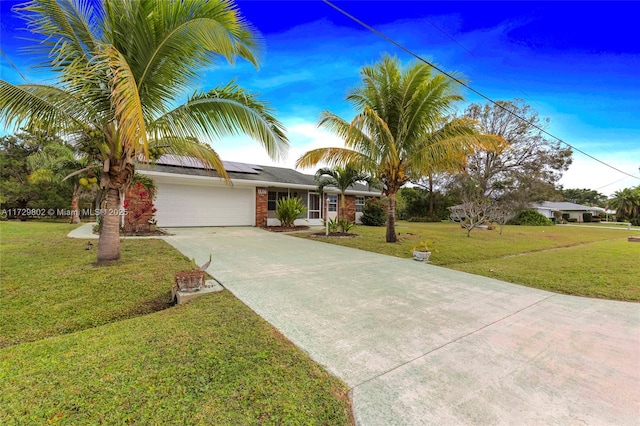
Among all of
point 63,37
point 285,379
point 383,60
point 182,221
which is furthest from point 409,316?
point 182,221

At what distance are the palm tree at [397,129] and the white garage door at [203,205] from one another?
19.6 feet

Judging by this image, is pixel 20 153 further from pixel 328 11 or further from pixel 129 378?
pixel 129 378

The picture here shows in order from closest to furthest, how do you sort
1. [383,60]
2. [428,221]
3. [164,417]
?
[164,417]
[383,60]
[428,221]

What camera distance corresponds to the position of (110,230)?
5855mm

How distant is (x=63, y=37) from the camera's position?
4938 millimetres

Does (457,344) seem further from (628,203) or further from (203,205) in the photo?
(628,203)

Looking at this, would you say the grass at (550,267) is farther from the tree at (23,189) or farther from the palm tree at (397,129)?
the tree at (23,189)

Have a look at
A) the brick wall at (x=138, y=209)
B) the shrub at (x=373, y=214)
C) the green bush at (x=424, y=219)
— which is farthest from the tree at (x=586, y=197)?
the brick wall at (x=138, y=209)

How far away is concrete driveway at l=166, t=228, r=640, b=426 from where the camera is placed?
204 centimetres

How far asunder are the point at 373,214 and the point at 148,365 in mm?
18291

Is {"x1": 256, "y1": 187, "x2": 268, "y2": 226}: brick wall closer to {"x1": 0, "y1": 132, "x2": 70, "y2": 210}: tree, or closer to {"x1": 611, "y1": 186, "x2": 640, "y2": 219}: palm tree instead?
{"x1": 0, "y1": 132, "x2": 70, "y2": 210}: tree

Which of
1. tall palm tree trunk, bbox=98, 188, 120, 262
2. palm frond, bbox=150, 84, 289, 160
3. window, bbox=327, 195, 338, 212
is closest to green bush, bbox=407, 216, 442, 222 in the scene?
window, bbox=327, 195, 338, 212

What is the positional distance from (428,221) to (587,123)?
1554cm

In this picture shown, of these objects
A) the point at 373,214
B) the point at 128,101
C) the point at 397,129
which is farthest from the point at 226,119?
the point at 373,214
